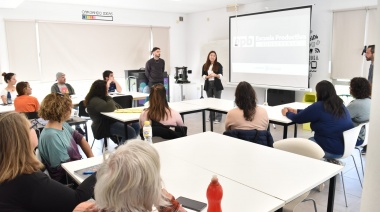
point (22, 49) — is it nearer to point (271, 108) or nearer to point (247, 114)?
point (271, 108)

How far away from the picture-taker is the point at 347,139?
2.72 metres

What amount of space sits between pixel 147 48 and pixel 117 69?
1024mm

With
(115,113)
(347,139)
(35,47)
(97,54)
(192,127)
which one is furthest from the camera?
(97,54)

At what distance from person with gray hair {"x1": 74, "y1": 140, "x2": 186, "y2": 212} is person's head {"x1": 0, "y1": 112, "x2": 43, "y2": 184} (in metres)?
0.53

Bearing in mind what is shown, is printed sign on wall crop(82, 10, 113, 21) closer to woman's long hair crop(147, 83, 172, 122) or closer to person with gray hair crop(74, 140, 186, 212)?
woman's long hair crop(147, 83, 172, 122)

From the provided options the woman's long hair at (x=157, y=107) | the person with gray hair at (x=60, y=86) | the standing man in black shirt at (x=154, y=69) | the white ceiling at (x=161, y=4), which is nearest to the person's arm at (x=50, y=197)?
the woman's long hair at (x=157, y=107)

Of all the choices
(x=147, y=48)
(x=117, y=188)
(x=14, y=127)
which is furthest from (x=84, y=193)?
(x=147, y=48)

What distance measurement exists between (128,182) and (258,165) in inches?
46.3

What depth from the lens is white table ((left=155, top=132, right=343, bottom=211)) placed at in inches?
65.7

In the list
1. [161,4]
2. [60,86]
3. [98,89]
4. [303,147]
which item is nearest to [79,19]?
→ [161,4]

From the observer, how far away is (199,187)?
1.66 metres

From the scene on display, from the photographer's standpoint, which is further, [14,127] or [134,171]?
[14,127]

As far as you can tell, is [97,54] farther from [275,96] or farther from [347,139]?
[347,139]

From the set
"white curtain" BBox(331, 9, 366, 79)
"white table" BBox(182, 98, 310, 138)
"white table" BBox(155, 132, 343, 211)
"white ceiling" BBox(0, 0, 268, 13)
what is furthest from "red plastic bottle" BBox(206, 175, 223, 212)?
"white ceiling" BBox(0, 0, 268, 13)
